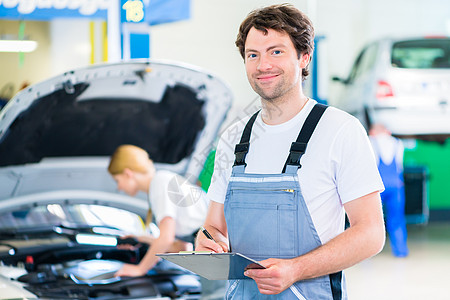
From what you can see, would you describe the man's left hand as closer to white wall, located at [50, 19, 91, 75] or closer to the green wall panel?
the green wall panel

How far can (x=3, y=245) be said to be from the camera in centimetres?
289

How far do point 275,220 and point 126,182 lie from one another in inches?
65.0

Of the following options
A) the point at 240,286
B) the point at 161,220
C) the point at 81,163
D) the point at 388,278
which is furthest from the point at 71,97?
the point at 388,278

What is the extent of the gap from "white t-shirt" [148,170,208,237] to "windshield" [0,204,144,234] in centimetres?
24

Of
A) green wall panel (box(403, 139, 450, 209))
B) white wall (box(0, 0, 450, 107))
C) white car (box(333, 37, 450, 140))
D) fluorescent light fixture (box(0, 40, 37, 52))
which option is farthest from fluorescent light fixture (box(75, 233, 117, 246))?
fluorescent light fixture (box(0, 40, 37, 52))

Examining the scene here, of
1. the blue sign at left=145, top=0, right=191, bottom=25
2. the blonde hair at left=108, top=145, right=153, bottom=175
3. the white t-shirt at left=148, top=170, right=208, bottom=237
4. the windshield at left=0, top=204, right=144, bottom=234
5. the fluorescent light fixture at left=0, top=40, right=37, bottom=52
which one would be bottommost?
the windshield at left=0, top=204, right=144, bottom=234

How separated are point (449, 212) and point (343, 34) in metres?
2.97

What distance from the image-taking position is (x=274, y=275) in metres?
1.26

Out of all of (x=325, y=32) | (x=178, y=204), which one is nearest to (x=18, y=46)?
(x=325, y=32)

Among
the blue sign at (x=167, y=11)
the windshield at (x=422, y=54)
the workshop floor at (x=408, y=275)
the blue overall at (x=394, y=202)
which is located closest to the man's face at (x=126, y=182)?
the blue sign at (x=167, y=11)

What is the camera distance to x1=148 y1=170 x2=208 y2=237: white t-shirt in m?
2.77

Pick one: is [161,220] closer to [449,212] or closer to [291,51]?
[291,51]

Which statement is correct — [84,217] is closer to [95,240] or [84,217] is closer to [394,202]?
[95,240]

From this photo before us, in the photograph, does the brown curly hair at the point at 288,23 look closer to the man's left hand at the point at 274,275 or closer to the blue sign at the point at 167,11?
the man's left hand at the point at 274,275
